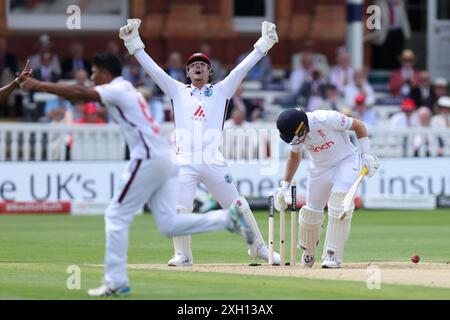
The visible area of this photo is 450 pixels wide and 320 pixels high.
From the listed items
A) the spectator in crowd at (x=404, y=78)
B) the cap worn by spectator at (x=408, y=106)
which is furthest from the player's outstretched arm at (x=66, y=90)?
the spectator in crowd at (x=404, y=78)

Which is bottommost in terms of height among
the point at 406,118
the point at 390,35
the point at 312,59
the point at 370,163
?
the point at 406,118

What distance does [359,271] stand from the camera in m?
13.2

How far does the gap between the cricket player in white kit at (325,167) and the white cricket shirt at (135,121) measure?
2.59m

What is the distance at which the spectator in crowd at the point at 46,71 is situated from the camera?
24.6 m

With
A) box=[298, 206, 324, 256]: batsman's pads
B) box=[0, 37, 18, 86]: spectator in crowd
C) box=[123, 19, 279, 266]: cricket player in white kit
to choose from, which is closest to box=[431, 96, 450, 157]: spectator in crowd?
box=[0, 37, 18, 86]: spectator in crowd

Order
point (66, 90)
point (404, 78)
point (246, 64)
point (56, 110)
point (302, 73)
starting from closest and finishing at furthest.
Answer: point (66, 90)
point (246, 64)
point (56, 110)
point (302, 73)
point (404, 78)

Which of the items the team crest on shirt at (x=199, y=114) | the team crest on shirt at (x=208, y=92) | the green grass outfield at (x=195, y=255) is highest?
the team crest on shirt at (x=208, y=92)

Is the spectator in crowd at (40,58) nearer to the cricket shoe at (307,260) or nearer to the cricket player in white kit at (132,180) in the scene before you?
the cricket shoe at (307,260)

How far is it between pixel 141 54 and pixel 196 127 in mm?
915

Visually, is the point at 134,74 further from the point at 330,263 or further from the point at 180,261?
the point at 330,263

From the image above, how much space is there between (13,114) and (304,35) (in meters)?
6.43

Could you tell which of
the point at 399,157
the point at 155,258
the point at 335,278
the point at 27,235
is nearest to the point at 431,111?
the point at 399,157

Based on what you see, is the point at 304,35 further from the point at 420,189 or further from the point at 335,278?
the point at 335,278

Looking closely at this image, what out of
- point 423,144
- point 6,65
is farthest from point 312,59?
point 6,65
